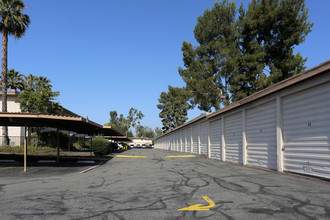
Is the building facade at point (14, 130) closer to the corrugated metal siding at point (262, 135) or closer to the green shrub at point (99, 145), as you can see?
the green shrub at point (99, 145)

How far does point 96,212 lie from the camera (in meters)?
5.13

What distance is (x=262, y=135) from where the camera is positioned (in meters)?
12.4

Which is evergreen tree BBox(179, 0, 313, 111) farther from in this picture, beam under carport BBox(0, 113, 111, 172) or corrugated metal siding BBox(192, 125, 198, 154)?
beam under carport BBox(0, 113, 111, 172)

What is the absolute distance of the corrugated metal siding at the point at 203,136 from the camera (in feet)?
75.0

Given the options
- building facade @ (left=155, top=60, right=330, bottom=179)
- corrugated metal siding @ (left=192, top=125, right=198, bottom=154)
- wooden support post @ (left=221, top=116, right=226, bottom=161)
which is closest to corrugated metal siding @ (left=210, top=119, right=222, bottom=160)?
wooden support post @ (left=221, top=116, right=226, bottom=161)

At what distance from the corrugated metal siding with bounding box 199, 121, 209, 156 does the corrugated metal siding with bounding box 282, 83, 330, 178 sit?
12.5 metres

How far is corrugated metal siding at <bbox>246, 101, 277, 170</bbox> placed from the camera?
11414 mm

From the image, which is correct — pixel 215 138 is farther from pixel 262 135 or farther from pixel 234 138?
Answer: pixel 262 135

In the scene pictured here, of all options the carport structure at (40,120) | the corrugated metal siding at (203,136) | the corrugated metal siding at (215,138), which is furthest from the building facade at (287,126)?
the carport structure at (40,120)

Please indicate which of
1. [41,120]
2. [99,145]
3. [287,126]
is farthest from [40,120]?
[287,126]

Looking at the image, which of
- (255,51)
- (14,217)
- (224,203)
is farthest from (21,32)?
(224,203)

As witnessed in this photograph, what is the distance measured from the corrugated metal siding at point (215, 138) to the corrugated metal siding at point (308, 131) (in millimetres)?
8588

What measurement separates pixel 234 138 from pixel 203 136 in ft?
26.6

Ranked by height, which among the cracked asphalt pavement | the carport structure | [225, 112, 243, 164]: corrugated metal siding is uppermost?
the carport structure
